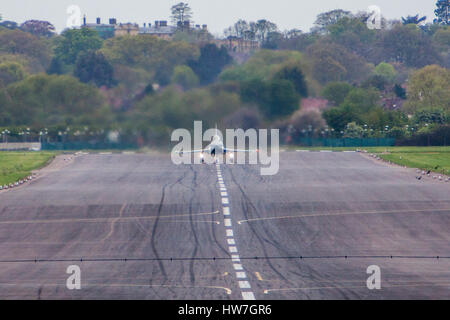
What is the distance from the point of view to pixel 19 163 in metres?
103

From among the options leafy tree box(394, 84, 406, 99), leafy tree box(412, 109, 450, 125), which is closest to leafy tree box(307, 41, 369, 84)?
leafy tree box(394, 84, 406, 99)

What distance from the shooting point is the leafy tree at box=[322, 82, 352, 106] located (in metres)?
124

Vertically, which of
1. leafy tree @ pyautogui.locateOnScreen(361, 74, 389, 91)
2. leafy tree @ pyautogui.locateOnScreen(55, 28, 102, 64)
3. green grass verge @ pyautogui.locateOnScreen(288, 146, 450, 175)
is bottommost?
green grass verge @ pyautogui.locateOnScreen(288, 146, 450, 175)

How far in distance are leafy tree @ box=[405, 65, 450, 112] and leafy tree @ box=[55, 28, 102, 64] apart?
64.4m

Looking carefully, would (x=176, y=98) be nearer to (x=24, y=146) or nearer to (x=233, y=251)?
(x=24, y=146)

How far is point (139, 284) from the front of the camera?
33.4 metres

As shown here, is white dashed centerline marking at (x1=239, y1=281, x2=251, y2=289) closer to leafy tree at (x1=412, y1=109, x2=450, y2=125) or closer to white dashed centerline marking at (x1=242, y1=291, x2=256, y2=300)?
white dashed centerline marking at (x1=242, y1=291, x2=256, y2=300)

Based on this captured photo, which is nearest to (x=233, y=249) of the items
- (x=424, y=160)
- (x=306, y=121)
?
(x=306, y=121)

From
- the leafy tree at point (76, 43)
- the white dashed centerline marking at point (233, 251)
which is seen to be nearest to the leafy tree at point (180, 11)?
the leafy tree at point (76, 43)

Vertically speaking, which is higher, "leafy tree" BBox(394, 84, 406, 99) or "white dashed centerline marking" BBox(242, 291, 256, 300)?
"leafy tree" BBox(394, 84, 406, 99)

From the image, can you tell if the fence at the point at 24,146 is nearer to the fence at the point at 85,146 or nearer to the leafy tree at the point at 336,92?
the fence at the point at 85,146

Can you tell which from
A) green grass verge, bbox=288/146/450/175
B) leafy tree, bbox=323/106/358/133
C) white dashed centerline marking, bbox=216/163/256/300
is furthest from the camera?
leafy tree, bbox=323/106/358/133

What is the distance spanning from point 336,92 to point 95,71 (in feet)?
134
